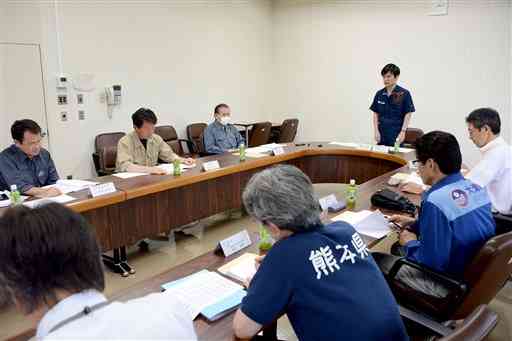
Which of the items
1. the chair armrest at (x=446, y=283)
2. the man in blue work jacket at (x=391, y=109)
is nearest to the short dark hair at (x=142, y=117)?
the chair armrest at (x=446, y=283)

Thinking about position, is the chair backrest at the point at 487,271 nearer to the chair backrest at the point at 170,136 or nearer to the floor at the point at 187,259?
the floor at the point at 187,259

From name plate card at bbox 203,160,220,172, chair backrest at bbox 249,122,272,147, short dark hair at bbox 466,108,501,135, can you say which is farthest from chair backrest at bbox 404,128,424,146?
name plate card at bbox 203,160,220,172

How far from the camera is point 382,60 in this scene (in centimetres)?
582

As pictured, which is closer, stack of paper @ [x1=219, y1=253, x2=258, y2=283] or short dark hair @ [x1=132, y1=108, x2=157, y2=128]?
stack of paper @ [x1=219, y1=253, x2=258, y2=283]

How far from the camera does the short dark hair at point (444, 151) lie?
1.74 m

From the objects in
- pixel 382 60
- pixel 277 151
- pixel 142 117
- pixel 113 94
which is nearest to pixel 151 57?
pixel 113 94

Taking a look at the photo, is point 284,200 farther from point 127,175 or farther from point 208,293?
point 127,175

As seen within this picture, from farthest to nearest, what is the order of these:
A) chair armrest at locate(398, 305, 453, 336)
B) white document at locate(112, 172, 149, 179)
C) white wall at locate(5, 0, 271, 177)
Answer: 1. white wall at locate(5, 0, 271, 177)
2. white document at locate(112, 172, 149, 179)
3. chair armrest at locate(398, 305, 453, 336)

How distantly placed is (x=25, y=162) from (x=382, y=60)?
4.73m

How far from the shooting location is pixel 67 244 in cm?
85

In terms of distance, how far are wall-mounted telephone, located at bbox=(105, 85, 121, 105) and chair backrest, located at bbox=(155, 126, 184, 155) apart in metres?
0.62

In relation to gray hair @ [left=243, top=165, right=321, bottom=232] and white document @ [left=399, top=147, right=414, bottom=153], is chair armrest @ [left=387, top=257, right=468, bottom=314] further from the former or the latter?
white document @ [left=399, top=147, right=414, bottom=153]

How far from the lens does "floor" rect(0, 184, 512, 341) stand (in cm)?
233

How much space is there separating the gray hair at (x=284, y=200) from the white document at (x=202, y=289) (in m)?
0.36
